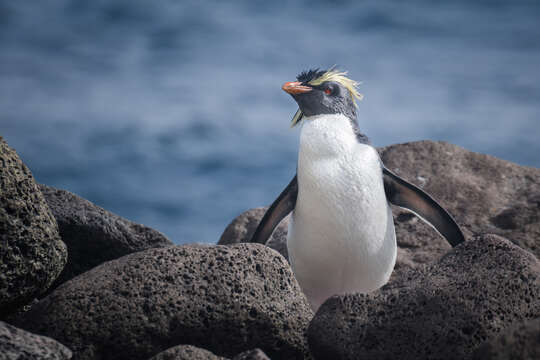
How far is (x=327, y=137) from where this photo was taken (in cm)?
303

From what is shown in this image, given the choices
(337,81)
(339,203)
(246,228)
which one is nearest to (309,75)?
(337,81)

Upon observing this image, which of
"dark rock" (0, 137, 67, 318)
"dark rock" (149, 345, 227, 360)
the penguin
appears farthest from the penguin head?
"dark rock" (149, 345, 227, 360)

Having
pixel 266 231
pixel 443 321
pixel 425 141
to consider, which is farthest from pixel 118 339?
pixel 425 141

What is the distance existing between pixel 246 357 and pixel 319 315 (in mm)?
510

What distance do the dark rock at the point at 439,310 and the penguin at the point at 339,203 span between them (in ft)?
2.78

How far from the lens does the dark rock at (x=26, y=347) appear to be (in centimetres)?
160

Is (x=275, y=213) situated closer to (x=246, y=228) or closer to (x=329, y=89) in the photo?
(x=329, y=89)

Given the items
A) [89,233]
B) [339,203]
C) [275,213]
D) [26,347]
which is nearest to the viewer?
[26,347]

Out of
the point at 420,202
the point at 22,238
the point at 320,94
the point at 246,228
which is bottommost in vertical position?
the point at 246,228

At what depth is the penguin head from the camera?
320cm

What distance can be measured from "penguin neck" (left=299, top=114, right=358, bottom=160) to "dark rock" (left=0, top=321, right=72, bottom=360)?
1755 millimetres

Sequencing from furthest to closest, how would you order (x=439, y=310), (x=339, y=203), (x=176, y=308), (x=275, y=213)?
(x=275, y=213) < (x=339, y=203) < (x=176, y=308) < (x=439, y=310)

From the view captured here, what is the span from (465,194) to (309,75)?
1896mm

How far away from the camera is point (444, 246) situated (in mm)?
4004
